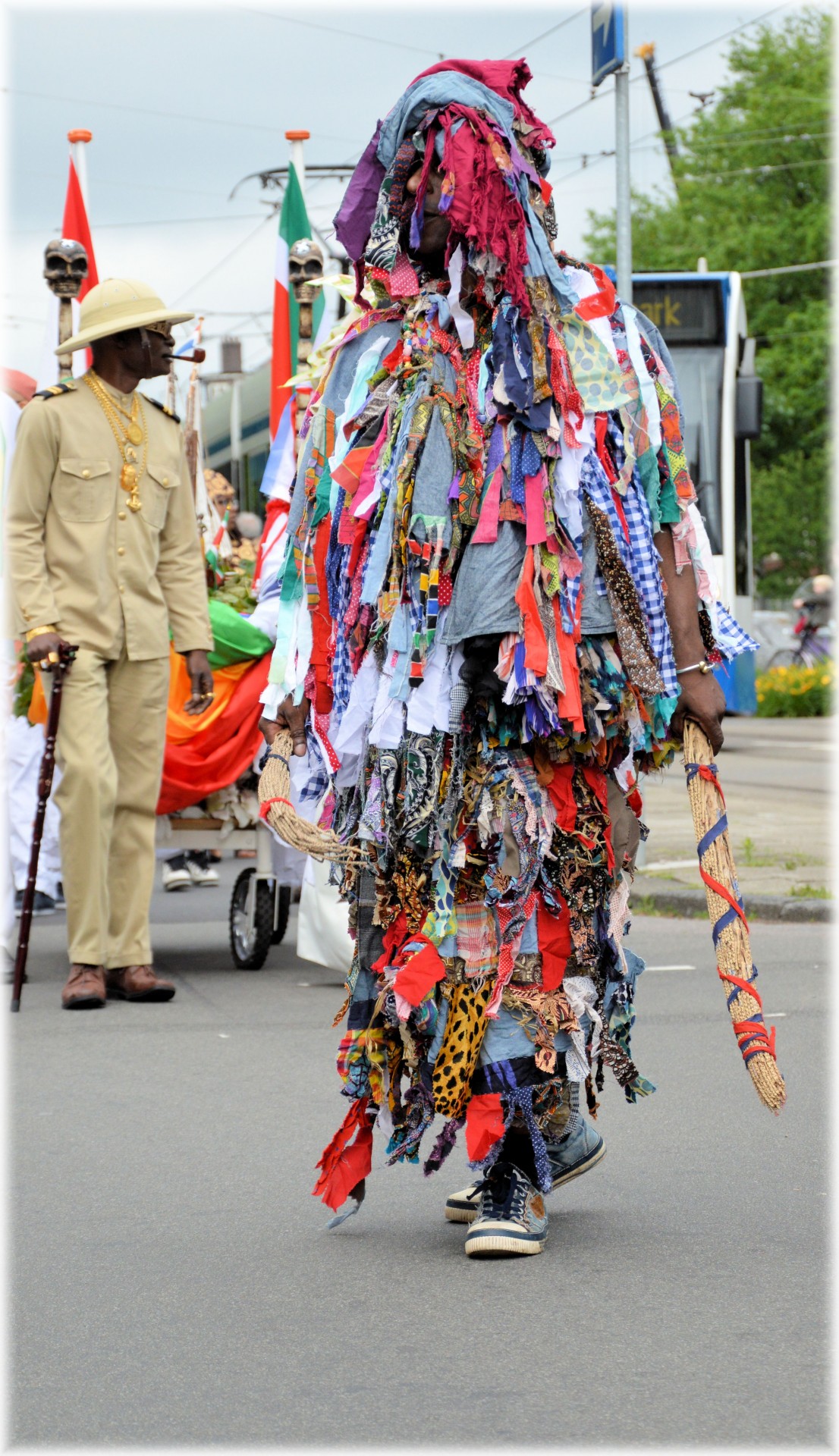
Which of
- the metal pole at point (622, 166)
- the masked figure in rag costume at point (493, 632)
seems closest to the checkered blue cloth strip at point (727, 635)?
the masked figure in rag costume at point (493, 632)

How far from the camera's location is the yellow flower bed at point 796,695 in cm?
2612

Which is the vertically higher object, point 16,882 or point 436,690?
point 436,690

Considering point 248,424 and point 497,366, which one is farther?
point 248,424

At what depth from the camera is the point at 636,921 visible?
Result: 9.08 m

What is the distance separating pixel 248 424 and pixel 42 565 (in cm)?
1457

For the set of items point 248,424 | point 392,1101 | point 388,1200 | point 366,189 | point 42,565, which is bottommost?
point 388,1200

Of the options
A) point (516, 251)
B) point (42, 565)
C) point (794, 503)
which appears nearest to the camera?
point (516, 251)

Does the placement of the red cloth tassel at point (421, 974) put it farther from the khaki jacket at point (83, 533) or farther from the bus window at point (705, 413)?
the bus window at point (705, 413)

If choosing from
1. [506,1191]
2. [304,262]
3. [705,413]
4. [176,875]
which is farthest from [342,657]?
[705,413]

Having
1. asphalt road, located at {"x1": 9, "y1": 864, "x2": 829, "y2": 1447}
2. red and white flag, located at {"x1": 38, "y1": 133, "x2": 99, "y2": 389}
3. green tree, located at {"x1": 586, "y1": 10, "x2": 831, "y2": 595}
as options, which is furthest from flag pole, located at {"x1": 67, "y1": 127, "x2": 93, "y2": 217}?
green tree, located at {"x1": 586, "y1": 10, "x2": 831, "y2": 595}

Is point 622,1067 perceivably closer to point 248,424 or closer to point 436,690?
point 436,690

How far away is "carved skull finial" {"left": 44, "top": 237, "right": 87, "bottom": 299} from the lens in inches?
381

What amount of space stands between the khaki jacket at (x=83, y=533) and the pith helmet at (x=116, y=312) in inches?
8.3

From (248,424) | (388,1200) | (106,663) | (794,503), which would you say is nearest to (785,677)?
(248,424)
